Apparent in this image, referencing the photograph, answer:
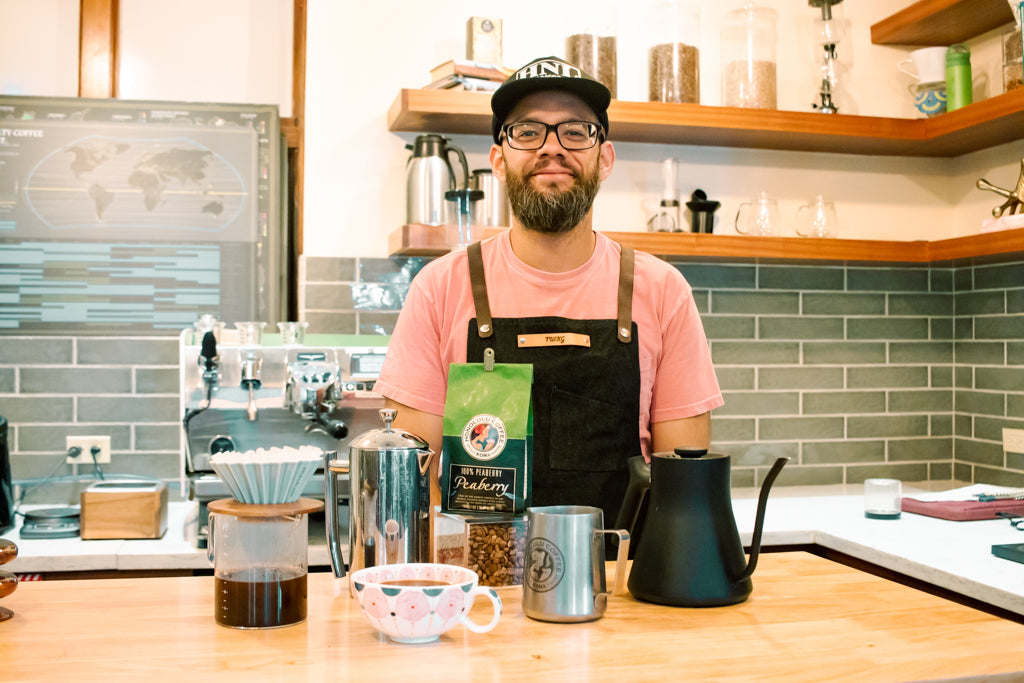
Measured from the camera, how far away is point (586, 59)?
9.69 feet

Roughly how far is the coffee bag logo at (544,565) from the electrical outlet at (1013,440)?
7.81 feet

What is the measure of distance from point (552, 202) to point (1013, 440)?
2.04 metres

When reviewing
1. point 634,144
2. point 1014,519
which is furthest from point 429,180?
point 1014,519

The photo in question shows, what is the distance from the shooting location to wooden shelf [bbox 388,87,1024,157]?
2.75m

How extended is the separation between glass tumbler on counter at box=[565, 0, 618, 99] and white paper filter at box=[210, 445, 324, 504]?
6.70ft

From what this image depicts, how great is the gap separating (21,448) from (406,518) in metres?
2.10

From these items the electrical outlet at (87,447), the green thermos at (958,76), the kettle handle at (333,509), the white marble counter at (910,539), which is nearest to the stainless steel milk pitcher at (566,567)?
the kettle handle at (333,509)

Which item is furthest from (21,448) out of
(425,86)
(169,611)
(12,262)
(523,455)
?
(523,455)

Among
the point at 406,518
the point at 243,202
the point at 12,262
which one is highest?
the point at 243,202

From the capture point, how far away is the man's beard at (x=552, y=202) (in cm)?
185

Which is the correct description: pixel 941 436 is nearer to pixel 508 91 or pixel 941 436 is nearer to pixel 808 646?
pixel 508 91

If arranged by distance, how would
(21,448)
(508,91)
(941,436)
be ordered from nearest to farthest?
(508,91) → (21,448) → (941,436)

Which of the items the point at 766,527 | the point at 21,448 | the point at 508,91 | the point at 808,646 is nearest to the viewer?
the point at 808,646

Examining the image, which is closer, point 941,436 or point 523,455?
point 523,455
